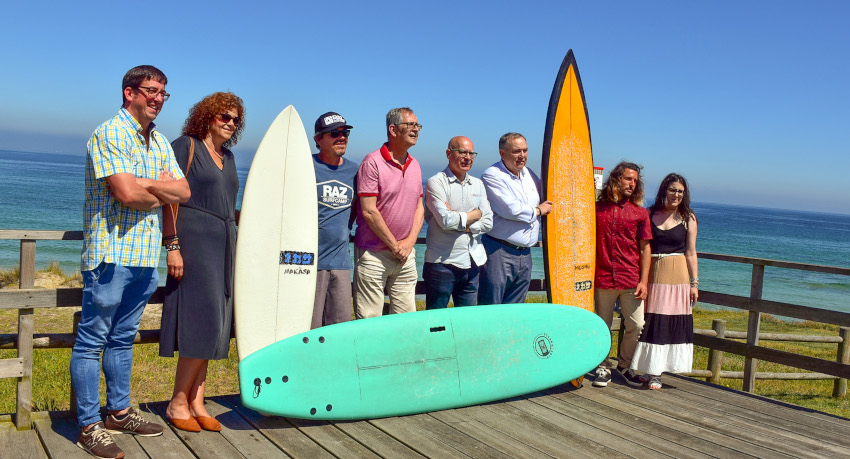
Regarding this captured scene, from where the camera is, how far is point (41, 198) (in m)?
40.5

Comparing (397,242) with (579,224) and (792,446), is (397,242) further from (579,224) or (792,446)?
(792,446)

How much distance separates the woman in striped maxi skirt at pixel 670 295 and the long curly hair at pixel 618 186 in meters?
0.15

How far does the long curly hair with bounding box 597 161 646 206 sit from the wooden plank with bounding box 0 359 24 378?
3284 mm

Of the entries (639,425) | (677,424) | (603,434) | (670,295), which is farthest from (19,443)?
(670,295)

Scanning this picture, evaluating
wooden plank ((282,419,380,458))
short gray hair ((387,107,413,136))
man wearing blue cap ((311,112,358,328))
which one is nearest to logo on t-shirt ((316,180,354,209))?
man wearing blue cap ((311,112,358,328))

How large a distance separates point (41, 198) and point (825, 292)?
43891 millimetres

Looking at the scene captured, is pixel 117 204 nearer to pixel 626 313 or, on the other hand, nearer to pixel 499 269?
pixel 499 269

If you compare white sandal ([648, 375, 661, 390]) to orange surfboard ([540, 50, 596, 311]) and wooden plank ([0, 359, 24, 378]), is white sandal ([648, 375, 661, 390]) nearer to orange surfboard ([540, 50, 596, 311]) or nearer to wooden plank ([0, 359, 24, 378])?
orange surfboard ([540, 50, 596, 311])

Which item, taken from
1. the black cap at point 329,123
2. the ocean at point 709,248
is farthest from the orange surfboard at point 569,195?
the ocean at point 709,248

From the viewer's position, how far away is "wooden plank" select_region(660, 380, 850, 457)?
3090 millimetres

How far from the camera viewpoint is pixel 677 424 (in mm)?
3316

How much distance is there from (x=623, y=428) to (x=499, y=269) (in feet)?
3.68

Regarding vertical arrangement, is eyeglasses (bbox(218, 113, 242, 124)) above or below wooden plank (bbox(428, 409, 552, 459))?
above

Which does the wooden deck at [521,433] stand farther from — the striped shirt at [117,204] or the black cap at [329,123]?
the black cap at [329,123]
